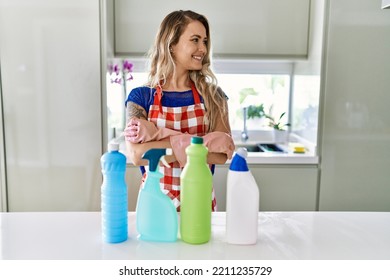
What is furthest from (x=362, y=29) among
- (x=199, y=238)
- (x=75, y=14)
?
(x=199, y=238)

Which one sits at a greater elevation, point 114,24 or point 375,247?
point 114,24

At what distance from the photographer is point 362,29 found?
7.51 ft

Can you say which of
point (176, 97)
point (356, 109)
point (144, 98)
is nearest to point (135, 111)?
point (144, 98)

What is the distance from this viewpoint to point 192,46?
1.46 m

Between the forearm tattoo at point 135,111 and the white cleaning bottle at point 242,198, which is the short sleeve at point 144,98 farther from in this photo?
the white cleaning bottle at point 242,198

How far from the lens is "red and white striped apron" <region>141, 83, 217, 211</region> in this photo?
1513mm

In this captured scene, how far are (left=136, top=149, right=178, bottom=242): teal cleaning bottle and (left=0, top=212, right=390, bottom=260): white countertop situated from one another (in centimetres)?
2

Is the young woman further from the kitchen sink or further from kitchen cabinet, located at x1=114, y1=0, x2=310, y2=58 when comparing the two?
the kitchen sink

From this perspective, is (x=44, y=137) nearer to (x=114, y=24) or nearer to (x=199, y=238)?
(x=114, y=24)

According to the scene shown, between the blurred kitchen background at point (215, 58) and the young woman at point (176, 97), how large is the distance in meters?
0.81

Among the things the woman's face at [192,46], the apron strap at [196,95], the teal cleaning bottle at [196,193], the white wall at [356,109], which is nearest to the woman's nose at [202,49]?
the woman's face at [192,46]

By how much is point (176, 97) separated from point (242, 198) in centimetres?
70
